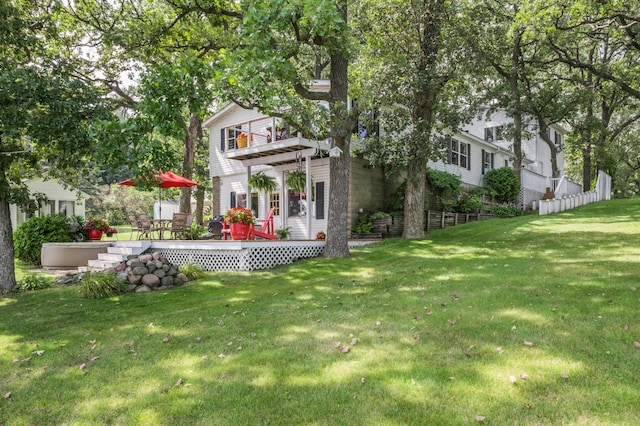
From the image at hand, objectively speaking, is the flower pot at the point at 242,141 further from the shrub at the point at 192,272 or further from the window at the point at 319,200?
the shrub at the point at 192,272

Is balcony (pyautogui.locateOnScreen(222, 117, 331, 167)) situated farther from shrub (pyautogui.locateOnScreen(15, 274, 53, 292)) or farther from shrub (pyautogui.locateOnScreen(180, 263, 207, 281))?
shrub (pyautogui.locateOnScreen(15, 274, 53, 292))

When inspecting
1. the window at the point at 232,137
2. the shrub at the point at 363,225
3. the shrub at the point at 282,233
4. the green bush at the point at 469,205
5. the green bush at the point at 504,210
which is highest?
the window at the point at 232,137

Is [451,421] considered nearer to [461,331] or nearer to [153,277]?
[461,331]

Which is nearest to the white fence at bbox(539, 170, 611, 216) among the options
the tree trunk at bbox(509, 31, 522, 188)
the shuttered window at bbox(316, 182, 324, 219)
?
the tree trunk at bbox(509, 31, 522, 188)

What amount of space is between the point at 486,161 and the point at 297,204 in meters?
13.3

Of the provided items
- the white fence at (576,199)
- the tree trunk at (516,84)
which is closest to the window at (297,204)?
the white fence at (576,199)

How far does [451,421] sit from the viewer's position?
2877mm

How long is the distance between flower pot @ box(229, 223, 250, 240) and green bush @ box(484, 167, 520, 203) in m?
14.8

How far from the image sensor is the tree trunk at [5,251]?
28.9 feet

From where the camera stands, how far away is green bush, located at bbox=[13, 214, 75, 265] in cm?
1362

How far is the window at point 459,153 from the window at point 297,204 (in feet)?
26.1

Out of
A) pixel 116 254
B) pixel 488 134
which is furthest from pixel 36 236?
pixel 488 134

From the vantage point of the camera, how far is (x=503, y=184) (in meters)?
21.5

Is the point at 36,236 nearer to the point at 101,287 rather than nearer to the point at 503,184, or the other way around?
the point at 101,287
